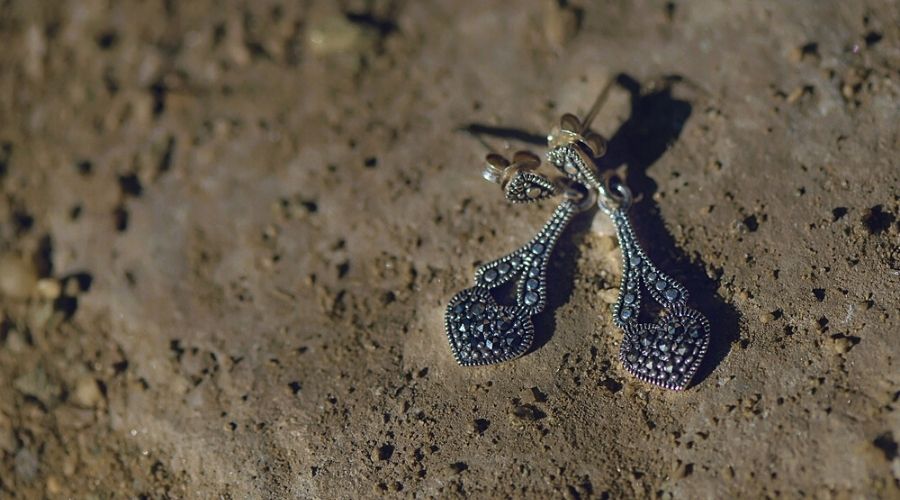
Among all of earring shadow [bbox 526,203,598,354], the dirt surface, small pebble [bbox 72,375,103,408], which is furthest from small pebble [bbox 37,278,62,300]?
earring shadow [bbox 526,203,598,354]

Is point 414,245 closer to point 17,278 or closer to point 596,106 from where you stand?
point 596,106

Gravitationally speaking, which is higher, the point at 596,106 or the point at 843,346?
the point at 596,106

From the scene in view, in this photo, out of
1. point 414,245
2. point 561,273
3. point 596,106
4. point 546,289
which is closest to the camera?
point 546,289

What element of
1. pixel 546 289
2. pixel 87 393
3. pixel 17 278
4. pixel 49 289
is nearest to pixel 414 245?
pixel 546 289

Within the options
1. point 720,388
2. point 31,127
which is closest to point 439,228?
point 720,388

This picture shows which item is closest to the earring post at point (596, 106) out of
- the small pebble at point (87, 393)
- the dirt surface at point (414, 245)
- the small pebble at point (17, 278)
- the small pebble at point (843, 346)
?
the dirt surface at point (414, 245)

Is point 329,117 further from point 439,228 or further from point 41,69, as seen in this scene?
point 41,69

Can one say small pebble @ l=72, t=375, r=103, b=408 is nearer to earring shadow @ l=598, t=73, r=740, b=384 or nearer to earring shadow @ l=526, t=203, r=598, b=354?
earring shadow @ l=526, t=203, r=598, b=354
